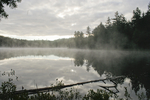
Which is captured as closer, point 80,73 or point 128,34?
point 80,73

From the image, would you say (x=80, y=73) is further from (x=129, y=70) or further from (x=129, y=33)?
(x=129, y=33)

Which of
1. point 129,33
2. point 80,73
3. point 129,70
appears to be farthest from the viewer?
point 129,33

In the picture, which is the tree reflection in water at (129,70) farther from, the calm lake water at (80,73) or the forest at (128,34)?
the forest at (128,34)

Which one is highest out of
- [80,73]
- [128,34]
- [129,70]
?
[128,34]

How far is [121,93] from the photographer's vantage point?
27.0 feet

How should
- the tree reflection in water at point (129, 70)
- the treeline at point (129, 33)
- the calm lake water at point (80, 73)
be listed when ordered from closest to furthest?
1. the calm lake water at point (80, 73)
2. the tree reflection in water at point (129, 70)
3. the treeline at point (129, 33)

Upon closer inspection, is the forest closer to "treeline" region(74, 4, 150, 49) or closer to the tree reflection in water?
"treeline" region(74, 4, 150, 49)

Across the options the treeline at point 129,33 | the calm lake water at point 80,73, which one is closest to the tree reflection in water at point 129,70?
the calm lake water at point 80,73

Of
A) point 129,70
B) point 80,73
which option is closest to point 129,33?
point 129,70

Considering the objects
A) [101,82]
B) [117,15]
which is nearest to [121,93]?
→ [101,82]

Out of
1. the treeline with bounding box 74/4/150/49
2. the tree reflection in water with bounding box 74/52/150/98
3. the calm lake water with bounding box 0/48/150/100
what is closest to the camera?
the calm lake water with bounding box 0/48/150/100

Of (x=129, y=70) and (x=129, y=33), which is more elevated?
(x=129, y=33)

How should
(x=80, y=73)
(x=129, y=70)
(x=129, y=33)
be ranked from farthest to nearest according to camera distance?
1. (x=129, y=33)
2. (x=129, y=70)
3. (x=80, y=73)

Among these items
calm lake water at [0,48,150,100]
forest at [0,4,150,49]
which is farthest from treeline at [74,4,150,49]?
calm lake water at [0,48,150,100]
